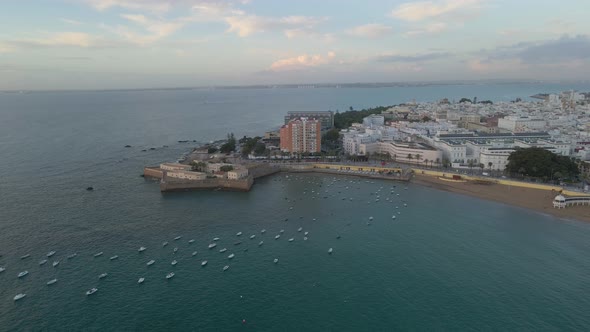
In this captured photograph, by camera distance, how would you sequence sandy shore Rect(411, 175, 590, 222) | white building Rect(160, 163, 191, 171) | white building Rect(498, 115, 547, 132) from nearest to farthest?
1. sandy shore Rect(411, 175, 590, 222)
2. white building Rect(160, 163, 191, 171)
3. white building Rect(498, 115, 547, 132)

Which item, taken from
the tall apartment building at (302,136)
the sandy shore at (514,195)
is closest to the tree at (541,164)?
the sandy shore at (514,195)

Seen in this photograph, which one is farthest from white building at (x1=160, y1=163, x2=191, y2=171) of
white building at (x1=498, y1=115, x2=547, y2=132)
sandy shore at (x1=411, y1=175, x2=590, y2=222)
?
white building at (x1=498, y1=115, x2=547, y2=132)

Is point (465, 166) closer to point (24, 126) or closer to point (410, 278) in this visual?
point (410, 278)

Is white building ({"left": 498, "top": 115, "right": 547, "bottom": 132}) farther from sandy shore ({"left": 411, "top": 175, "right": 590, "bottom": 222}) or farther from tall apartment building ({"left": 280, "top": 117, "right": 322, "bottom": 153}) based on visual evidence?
tall apartment building ({"left": 280, "top": 117, "right": 322, "bottom": 153})

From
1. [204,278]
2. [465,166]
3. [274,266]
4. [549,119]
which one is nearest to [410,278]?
[274,266]

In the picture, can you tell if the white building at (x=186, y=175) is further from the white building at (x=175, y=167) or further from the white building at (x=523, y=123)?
the white building at (x=523, y=123)

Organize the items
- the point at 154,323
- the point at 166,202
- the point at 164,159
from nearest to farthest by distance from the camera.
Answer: the point at 154,323, the point at 166,202, the point at 164,159
